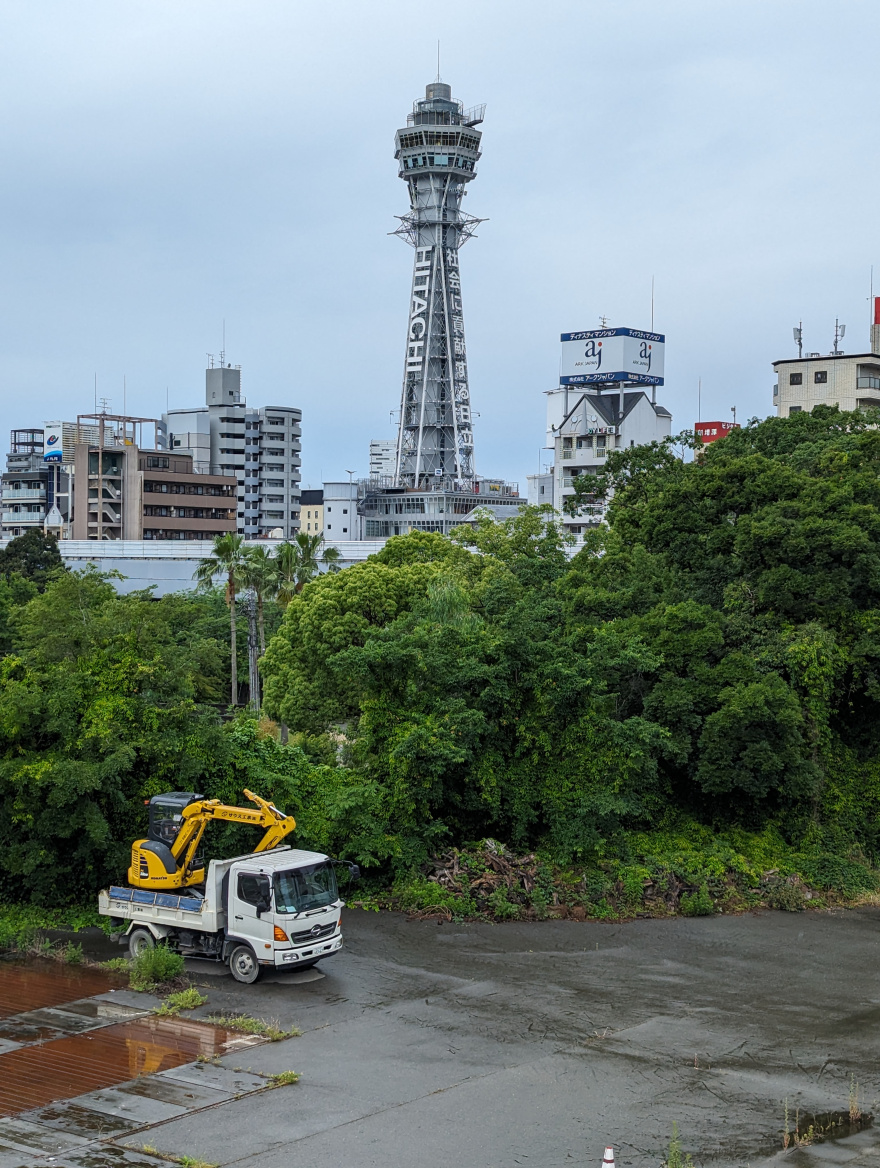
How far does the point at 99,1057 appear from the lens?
17109mm

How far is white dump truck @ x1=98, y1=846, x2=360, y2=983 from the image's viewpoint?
2020 centimetres

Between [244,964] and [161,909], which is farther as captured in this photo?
[161,909]

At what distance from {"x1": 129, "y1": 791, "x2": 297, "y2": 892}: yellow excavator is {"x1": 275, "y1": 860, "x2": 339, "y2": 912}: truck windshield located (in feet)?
4.99

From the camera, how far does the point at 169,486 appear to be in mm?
123812

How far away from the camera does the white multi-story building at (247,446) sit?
155125 mm

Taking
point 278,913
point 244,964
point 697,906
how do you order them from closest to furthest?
point 278,913 → point 244,964 → point 697,906

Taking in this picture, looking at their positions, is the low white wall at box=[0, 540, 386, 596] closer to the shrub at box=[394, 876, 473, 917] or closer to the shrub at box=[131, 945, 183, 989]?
the shrub at box=[394, 876, 473, 917]

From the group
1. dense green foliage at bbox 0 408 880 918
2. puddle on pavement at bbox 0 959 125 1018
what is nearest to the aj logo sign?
dense green foliage at bbox 0 408 880 918

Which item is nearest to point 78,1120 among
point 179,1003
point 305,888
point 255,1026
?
point 255,1026

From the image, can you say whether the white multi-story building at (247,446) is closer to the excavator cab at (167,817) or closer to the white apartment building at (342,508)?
the white apartment building at (342,508)

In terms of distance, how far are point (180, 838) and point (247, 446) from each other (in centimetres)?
14203

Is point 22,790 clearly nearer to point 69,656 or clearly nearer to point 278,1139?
point 69,656

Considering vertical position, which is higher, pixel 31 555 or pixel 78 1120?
pixel 31 555

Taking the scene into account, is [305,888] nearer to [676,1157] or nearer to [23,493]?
[676,1157]
